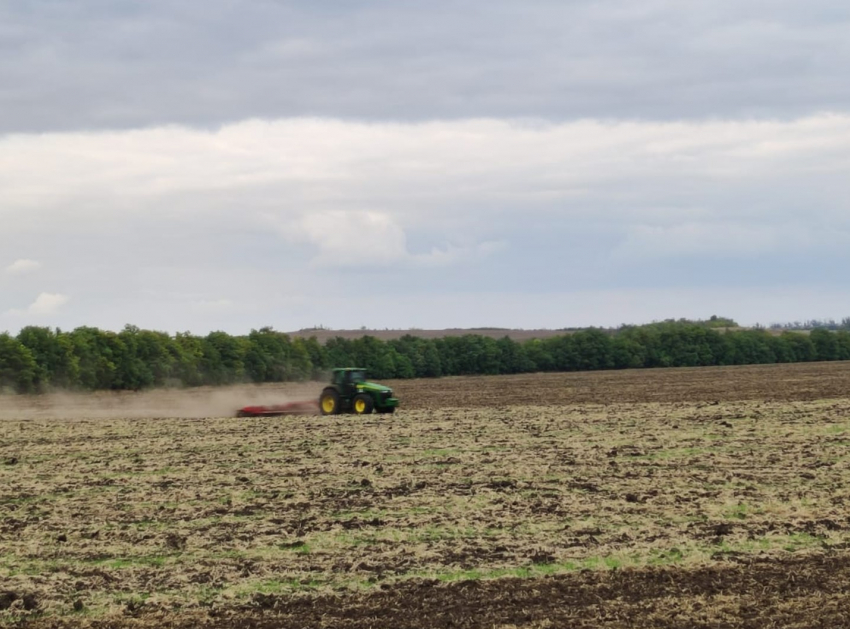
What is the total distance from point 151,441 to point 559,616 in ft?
68.2

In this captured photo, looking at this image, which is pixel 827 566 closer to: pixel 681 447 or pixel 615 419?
pixel 681 447

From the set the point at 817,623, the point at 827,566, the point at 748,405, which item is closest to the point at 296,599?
the point at 817,623

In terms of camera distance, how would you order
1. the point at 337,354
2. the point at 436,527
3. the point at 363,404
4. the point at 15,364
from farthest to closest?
the point at 337,354 → the point at 15,364 → the point at 363,404 → the point at 436,527

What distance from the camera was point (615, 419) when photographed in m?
33.4

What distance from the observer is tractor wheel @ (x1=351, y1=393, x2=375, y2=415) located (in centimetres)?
3831

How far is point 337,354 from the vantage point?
3620 inches

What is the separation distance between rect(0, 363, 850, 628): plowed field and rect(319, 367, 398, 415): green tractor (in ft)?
24.3

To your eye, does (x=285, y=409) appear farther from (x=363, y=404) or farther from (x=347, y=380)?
(x=363, y=404)

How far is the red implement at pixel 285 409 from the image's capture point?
39.1m

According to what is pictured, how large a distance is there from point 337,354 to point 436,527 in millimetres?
76022

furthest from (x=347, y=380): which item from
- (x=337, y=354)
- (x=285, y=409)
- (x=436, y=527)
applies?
(x=337, y=354)

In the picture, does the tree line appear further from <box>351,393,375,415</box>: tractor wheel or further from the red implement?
<box>351,393,375,415</box>: tractor wheel

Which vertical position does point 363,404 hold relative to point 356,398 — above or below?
below

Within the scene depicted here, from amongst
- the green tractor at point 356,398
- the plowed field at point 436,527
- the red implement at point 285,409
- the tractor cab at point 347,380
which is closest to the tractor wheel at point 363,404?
the green tractor at point 356,398
